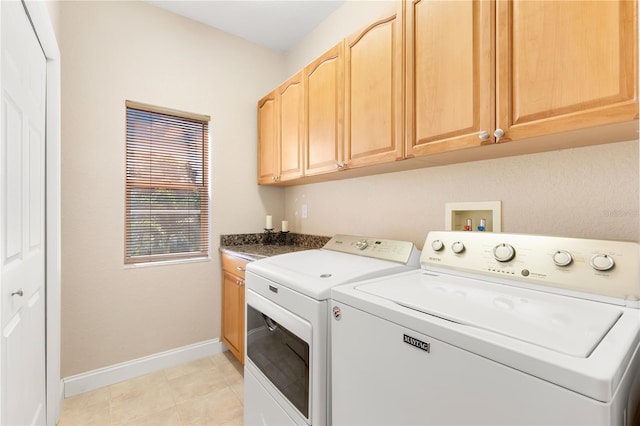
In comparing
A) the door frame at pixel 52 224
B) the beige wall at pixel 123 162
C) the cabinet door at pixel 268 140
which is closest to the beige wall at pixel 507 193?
the cabinet door at pixel 268 140

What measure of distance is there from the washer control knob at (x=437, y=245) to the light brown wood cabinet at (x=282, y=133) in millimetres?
1079

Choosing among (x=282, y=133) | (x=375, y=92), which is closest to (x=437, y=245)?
(x=375, y=92)

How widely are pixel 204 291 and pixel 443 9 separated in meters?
2.43

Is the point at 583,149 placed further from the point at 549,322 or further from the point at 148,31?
the point at 148,31

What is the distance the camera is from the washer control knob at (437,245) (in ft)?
4.19

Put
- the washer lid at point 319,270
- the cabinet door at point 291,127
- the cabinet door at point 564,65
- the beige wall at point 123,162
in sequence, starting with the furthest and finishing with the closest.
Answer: the cabinet door at point 291,127 → the beige wall at point 123,162 → the washer lid at point 319,270 → the cabinet door at point 564,65

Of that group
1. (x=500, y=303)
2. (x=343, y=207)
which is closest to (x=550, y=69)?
(x=500, y=303)

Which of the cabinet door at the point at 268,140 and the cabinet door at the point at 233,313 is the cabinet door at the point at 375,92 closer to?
the cabinet door at the point at 268,140

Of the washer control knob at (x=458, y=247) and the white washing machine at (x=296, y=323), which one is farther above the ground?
the washer control knob at (x=458, y=247)

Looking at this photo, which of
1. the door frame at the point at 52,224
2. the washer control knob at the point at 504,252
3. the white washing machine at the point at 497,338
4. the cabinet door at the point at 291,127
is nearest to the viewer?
the white washing machine at the point at 497,338

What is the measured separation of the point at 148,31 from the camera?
2189 millimetres

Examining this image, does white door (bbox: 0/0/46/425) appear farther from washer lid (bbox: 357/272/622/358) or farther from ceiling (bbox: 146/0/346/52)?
washer lid (bbox: 357/272/622/358)

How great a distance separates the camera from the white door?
1.01m

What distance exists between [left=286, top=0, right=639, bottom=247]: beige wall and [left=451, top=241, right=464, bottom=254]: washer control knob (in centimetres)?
30
